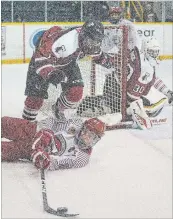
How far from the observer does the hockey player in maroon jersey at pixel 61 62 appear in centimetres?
215

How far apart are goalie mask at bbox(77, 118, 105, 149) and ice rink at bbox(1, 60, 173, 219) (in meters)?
0.13

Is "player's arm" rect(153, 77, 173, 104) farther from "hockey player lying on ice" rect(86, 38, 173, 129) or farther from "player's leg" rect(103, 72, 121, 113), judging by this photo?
"player's leg" rect(103, 72, 121, 113)

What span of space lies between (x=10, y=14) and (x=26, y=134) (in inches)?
148

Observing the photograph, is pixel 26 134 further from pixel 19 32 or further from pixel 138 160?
pixel 19 32

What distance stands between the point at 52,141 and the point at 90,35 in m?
0.59

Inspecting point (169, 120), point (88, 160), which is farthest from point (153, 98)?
point (88, 160)

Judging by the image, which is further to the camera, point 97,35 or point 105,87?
point 105,87

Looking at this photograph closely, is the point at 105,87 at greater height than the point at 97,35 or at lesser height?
lesser

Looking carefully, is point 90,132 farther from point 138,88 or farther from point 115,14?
point 115,14

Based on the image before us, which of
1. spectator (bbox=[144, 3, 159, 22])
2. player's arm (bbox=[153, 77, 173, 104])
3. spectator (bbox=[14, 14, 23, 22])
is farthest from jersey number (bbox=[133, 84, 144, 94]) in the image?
spectator (bbox=[144, 3, 159, 22])

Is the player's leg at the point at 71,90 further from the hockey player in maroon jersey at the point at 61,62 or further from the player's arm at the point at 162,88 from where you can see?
the player's arm at the point at 162,88

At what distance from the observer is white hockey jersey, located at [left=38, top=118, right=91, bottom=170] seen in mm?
1764

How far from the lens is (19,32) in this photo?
5.15 meters

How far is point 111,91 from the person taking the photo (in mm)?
2799
